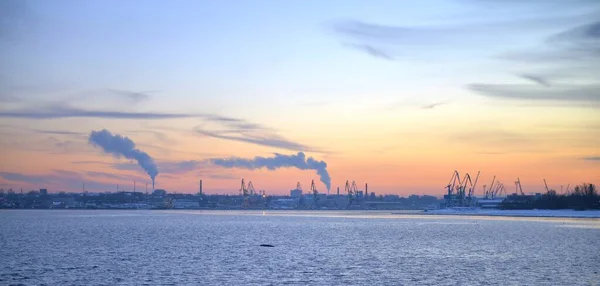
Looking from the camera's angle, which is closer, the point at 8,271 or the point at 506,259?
the point at 8,271

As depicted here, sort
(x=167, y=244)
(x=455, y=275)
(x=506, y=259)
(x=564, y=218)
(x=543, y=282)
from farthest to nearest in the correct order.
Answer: (x=564, y=218) < (x=167, y=244) < (x=506, y=259) < (x=455, y=275) < (x=543, y=282)

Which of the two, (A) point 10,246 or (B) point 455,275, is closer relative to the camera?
(B) point 455,275

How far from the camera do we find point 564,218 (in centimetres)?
19138

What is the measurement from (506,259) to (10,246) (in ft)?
167

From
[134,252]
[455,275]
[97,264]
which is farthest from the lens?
[134,252]

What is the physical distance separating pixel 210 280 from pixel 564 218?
16481cm

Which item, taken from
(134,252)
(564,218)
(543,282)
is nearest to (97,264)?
(134,252)

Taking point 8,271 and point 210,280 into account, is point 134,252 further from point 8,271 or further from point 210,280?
point 210,280

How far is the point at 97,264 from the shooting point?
56.1 m

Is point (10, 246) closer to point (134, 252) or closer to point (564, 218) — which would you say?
point (134, 252)

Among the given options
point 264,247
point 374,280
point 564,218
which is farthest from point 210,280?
point 564,218

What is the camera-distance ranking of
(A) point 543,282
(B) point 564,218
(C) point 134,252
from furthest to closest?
1. (B) point 564,218
2. (C) point 134,252
3. (A) point 543,282

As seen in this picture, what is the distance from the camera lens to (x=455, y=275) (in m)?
48.8

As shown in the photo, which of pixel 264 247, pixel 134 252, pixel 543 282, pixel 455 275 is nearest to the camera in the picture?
pixel 543 282
